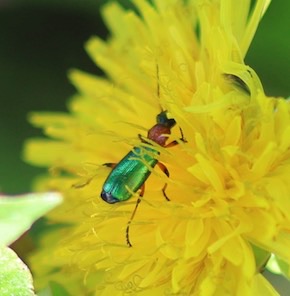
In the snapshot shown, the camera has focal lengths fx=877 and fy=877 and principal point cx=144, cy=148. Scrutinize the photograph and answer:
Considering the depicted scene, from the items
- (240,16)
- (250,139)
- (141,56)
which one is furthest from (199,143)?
(141,56)

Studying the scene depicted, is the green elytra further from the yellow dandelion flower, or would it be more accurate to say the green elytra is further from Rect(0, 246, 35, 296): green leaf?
Rect(0, 246, 35, 296): green leaf

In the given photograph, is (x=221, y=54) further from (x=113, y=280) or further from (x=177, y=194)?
(x=113, y=280)

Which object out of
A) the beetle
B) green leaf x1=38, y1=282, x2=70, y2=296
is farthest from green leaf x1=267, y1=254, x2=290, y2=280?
green leaf x1=38, y1=282, x2=70, y2=296

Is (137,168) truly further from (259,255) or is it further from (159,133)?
(259,255)

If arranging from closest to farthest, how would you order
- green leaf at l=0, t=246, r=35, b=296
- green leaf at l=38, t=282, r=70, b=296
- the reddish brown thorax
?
green leaf at l=0, t=246, r=35, b=296, green leaf at l=38, t=282, r=70, b=296, the reddish brown thorax

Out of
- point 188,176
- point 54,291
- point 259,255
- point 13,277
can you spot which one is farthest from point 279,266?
point 13,277

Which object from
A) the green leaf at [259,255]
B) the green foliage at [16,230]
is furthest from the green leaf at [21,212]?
the green leaf at [259,255]

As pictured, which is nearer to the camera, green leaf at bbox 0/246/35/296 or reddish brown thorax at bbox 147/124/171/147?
green leaf at bbox 0/246/35/296

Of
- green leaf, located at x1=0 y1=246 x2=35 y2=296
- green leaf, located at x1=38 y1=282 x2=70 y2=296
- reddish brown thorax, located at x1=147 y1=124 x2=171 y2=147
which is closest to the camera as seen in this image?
green leaf, located at x1=0 y1=246 x2=35 y2=296

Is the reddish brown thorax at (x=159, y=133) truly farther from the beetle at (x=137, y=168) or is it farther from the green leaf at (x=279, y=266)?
the green leaf at (x=279, y=266)
